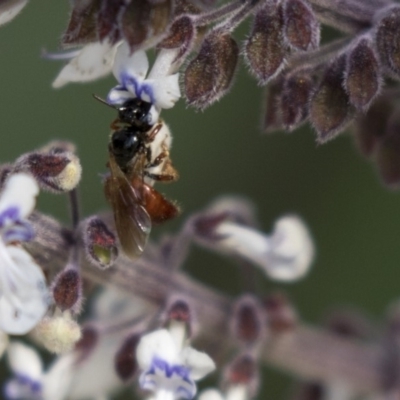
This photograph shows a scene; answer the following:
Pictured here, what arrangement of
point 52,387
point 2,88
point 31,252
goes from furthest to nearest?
1. point 2,88
2. point 52,387
3. point 31,252


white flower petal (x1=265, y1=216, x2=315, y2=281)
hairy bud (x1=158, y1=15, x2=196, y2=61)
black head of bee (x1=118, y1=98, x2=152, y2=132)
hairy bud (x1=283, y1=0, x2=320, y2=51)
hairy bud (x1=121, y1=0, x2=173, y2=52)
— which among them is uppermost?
white flower petal (x1=265, y1=216, x2=315, y2=281)

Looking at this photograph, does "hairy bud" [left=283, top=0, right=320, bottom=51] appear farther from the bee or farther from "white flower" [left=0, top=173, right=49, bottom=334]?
"white flower" [left=0, top=173, right=49, bottom=334]

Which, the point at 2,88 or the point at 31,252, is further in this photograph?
the point at 2,88

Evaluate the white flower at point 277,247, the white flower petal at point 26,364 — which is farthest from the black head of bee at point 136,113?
the white flower petal at point 26,364

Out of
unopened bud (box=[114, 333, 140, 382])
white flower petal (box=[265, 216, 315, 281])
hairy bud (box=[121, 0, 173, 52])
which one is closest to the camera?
hairy bud (box=[121, 0, 173, 52])

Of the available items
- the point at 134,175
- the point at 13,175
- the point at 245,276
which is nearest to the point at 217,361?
the point at 245,276

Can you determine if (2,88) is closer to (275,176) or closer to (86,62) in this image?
(275,176)

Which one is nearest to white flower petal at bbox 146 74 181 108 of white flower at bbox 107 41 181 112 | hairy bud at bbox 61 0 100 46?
white flower at bbox 107 41 181 112

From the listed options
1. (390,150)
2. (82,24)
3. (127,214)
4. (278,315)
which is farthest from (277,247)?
(82,24)
